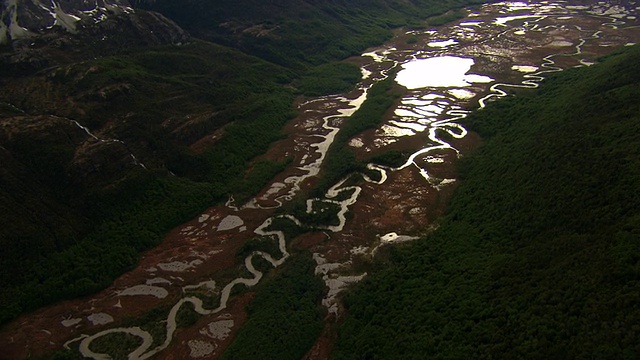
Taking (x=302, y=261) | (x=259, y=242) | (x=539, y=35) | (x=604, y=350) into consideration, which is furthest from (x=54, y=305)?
(x=539, y=35)

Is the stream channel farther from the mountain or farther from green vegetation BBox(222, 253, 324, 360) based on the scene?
the mountain

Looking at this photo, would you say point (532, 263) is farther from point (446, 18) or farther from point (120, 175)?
point (446, 18)

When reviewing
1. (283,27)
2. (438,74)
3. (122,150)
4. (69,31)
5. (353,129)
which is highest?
(69,31)

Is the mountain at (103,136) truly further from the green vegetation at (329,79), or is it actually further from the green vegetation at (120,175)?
the green vegetation at (329,79)

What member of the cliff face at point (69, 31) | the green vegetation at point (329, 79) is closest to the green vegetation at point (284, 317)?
the green vegetation at point (329, 79)

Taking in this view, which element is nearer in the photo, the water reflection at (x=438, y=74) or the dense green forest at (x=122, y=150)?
the dense green forest at (x=122, y=150)

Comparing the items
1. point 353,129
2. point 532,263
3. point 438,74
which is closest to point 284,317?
point 532,263
